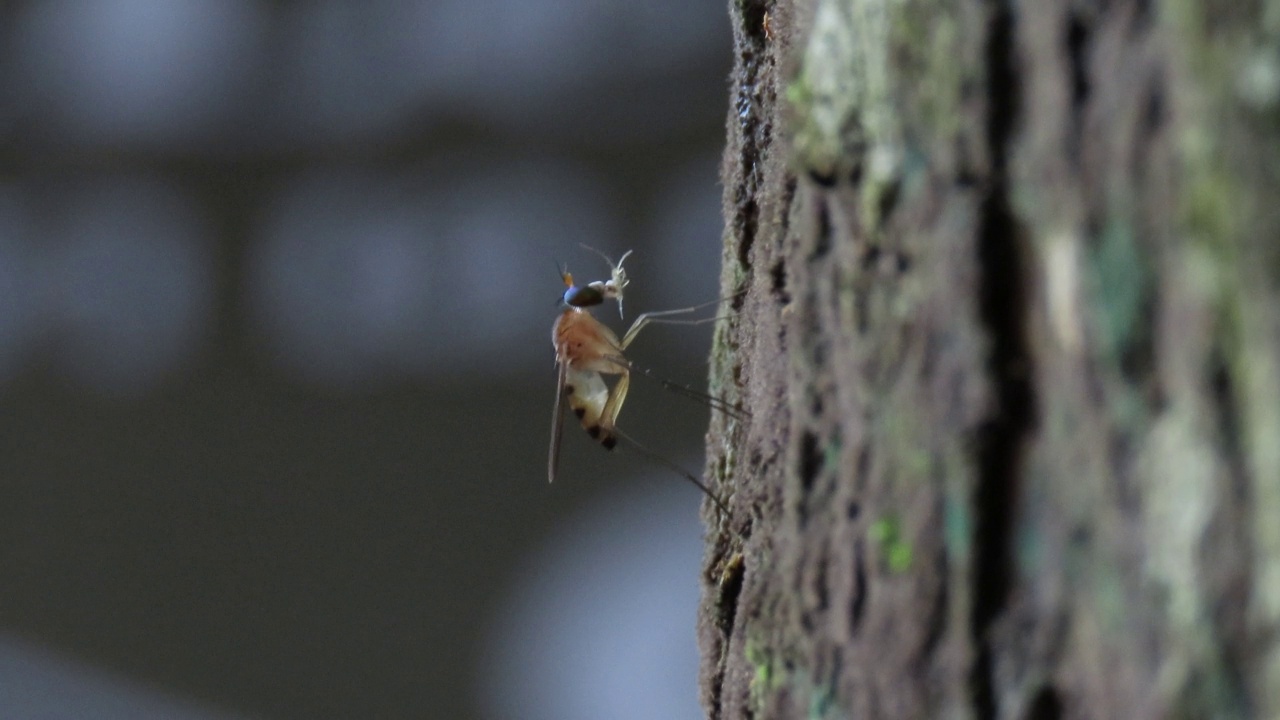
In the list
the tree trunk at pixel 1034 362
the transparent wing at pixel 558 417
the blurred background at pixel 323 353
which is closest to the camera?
the tree trunk at pixel 1034 362

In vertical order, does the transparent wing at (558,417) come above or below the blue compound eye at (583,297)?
below

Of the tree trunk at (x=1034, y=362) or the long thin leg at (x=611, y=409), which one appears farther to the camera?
the long thin leg at (x=611, y=409)

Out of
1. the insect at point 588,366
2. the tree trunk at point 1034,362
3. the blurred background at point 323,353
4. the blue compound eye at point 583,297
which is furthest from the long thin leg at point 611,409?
the blurred background at point 323,353

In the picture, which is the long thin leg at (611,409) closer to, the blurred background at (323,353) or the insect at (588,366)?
the insect at (588,366)

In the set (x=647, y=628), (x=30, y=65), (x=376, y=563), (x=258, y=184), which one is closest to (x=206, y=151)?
(x=258, y=184)

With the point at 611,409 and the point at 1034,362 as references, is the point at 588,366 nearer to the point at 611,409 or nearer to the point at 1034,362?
the point at 611,409

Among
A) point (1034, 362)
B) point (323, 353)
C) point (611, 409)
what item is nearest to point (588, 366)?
point (611, 409)

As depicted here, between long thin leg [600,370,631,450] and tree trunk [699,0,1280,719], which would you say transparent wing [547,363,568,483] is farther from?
tree trunk [699,0,1280,719]

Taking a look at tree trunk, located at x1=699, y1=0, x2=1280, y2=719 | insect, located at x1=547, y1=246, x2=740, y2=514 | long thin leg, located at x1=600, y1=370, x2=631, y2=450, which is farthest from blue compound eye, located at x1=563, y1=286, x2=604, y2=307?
tree trunk, located at x1=699, y1=0, x2=1280, y2=719

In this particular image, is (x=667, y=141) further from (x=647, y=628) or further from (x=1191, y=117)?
(x=1191, y=117)
